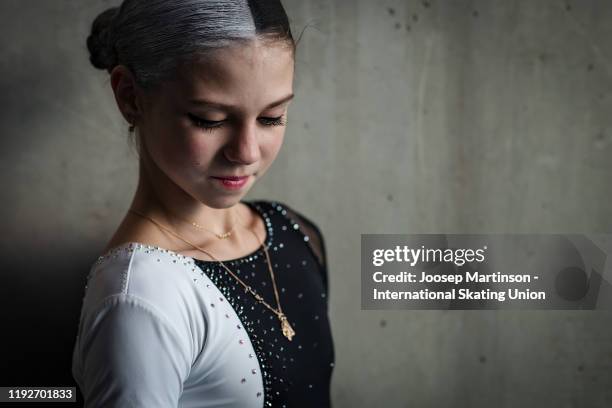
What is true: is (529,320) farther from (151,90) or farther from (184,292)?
(151,90)

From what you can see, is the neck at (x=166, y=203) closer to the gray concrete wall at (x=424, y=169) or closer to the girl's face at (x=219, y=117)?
the girl's face at (x=219, y=117)

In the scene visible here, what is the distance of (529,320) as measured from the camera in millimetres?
1673

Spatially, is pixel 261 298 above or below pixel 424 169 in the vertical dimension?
below

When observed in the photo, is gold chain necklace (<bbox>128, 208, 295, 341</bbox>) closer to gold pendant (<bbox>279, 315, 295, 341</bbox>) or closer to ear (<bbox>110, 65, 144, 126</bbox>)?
gold pendant (<bbox>279, 315, 295, 341</bbox>)

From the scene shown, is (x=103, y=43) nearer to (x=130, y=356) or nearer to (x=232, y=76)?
(x=232, y=76)

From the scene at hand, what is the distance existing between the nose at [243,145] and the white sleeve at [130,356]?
0.23 metres

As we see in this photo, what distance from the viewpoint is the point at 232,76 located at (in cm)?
90

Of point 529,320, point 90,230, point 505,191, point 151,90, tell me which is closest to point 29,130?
point 90,230

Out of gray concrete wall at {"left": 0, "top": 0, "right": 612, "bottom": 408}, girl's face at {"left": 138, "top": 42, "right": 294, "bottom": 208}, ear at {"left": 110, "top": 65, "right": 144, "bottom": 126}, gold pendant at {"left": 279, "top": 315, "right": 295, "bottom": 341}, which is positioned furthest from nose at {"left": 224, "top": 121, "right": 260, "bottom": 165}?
gray concrete wall at {"left": 0, "top": 0, "right": 612, "bottom": 408}

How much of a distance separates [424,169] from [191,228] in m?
0.68

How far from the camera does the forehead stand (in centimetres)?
90

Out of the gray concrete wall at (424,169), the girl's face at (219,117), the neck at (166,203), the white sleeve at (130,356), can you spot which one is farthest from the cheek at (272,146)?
the gray concrete wall at (424,169)

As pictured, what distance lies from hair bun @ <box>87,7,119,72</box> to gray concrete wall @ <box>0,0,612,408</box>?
0.25m

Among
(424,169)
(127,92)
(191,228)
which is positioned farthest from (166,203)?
(424,169)
